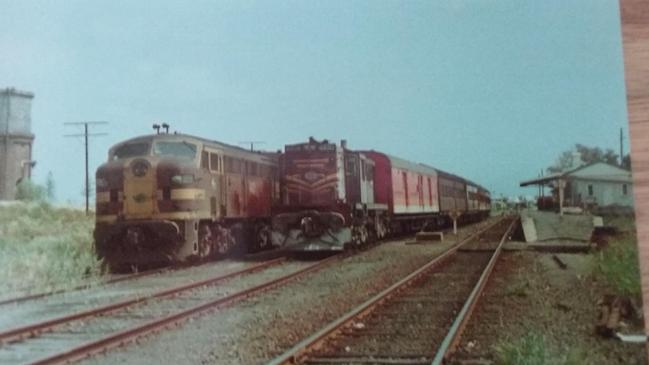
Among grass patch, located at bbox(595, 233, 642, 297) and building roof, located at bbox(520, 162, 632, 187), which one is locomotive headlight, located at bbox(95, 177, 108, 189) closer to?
building roof, located at bbox(520, 162, 632, 187)

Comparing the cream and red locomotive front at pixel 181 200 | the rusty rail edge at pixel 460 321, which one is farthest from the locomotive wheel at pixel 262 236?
the rusty rail edge at pixel 460 321

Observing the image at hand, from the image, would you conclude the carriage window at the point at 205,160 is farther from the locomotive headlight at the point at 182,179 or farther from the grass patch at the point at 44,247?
the grass patch at the point at 44,247

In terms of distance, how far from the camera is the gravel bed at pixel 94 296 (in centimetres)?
236

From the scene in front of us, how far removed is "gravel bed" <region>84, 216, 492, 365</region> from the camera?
6.61ft

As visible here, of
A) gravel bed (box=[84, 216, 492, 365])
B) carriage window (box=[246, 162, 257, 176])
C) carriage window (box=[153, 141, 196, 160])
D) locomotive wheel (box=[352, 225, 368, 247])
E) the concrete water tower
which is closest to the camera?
gravel bed (box=[84, 216, 492, 365])

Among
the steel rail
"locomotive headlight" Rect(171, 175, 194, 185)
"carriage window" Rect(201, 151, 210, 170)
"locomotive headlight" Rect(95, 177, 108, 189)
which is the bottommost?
the steel rail

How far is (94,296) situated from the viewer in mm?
2811

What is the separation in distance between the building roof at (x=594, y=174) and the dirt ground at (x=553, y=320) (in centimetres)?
41

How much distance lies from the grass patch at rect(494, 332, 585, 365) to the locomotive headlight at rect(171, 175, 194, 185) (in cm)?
190

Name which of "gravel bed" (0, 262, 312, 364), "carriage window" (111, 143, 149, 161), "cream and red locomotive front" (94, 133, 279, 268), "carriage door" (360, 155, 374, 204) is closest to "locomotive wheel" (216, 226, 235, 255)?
"cream and red locomotive front" (94, 133, 279, 268)

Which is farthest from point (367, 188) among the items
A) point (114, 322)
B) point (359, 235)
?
point (114, 322)

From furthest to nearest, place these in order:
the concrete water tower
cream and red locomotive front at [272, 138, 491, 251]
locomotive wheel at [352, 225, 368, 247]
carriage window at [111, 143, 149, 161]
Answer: locomotive wheel at [352, 225, 368, 247] < cream and red locomotive front at [272, 138, 491, 251] < carriage window at [111, 143, 149, 161] < the concrete water tower

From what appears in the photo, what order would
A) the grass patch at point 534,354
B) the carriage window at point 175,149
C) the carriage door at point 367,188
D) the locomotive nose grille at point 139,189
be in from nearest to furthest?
the grass patch at point 534,354, the carriage window at point 175,149, the locomotive nose grille at point 139,189, the carriage door at point 367,188

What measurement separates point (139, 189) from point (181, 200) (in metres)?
0.20
